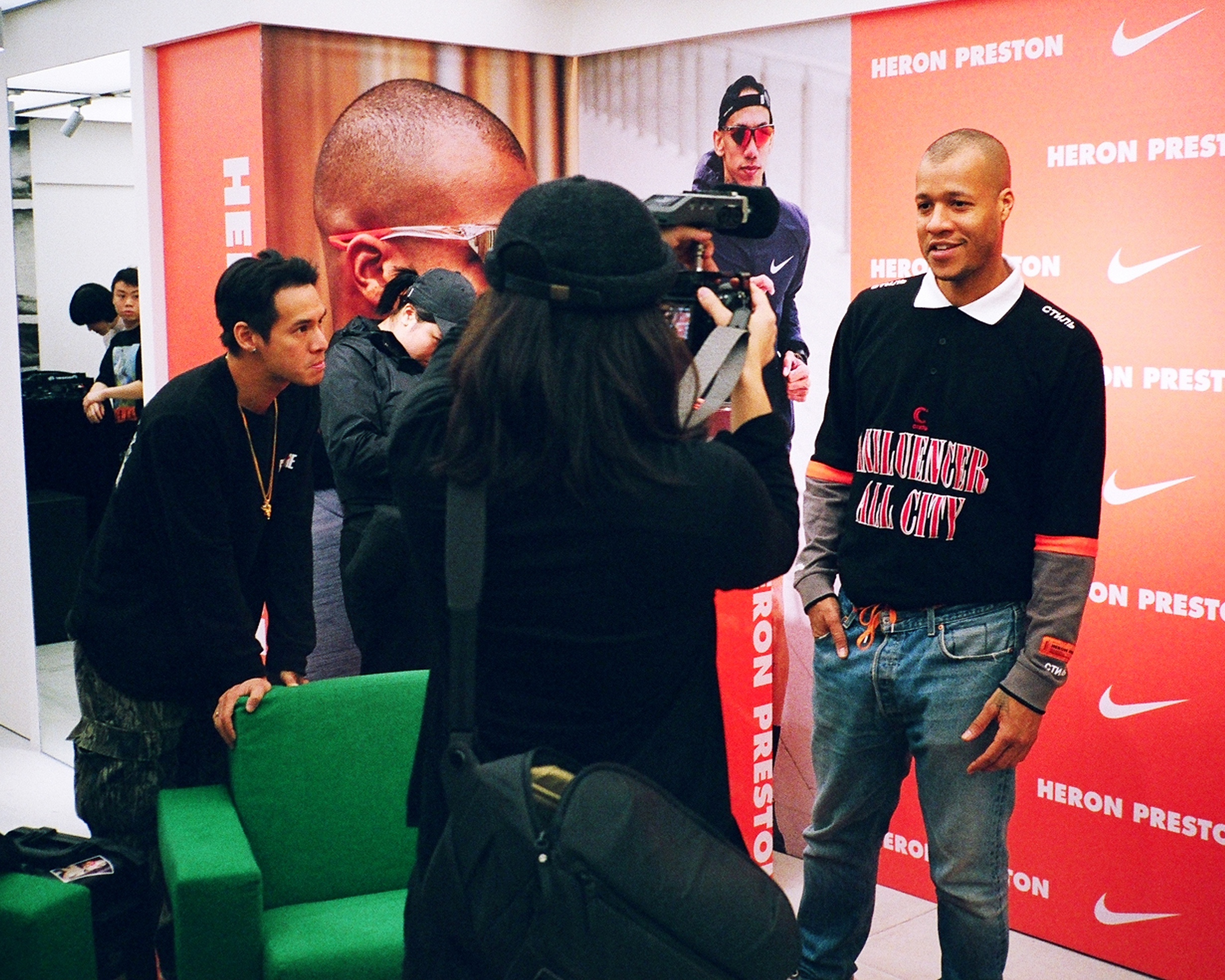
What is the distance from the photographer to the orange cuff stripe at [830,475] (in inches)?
106

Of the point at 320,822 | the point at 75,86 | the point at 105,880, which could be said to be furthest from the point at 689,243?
the point at 75,86

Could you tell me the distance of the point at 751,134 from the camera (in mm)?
3980

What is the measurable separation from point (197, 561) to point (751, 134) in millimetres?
2134

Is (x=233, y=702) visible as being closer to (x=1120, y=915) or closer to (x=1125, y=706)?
(x=1125, y=706)

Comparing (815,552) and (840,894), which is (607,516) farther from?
(840,894)

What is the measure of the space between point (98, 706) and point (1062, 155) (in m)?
2.53

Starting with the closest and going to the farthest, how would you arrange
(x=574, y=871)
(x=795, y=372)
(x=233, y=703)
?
(x=574, y=871), (x=233, y=703), (x=795, y=372)

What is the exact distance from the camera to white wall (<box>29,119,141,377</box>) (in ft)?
27.4

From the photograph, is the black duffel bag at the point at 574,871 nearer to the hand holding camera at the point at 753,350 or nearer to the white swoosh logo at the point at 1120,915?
the hand holding camera at the point at 753,350

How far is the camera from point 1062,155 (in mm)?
3281

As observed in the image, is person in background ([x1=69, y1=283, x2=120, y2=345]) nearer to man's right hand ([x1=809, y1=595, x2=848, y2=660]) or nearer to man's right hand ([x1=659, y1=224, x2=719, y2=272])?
man's right hand ([x1=809, y1=595, x2=848, y2=660])

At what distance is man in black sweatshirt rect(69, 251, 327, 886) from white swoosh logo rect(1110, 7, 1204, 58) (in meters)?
1.91

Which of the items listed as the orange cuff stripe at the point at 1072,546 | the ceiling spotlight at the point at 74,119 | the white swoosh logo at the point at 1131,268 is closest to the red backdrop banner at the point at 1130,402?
the white swoosh logo at the point at 1131,268

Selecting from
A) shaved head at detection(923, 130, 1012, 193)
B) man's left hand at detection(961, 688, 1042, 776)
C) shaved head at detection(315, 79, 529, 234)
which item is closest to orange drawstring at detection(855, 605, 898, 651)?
man's left hand at detection(961, 688, 1042, 776)
